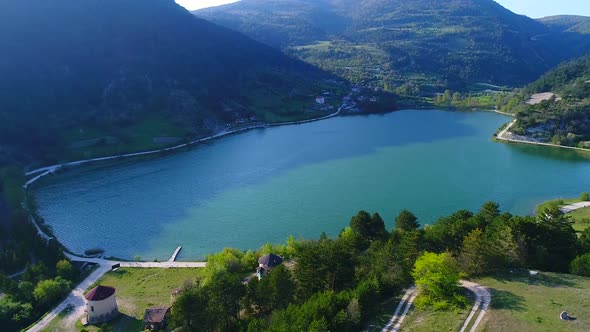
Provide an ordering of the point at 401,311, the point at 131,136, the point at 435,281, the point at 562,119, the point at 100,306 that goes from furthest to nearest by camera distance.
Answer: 1. the point at 131,136
2. the point at 562,119
3. the point at 100,306
4. the point at 401,311
5. the point at 435,281

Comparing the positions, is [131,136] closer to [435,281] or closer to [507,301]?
[435,281]

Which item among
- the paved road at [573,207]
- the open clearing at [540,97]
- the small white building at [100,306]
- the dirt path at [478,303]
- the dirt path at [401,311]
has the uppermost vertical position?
the open clearing at [540,97]

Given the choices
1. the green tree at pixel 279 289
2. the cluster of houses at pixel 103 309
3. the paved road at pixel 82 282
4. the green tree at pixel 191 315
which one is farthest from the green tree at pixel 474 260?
the paved road at pixel 82 282

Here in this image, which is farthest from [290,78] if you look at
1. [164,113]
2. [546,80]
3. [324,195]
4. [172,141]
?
[324,195]

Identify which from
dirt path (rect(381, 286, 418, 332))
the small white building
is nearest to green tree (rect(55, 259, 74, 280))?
the small white building

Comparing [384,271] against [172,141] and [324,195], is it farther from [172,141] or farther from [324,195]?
[172,141]

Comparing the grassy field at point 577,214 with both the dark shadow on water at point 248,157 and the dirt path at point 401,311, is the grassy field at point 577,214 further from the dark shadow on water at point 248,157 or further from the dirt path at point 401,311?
the dark shadow on water at point 248,157

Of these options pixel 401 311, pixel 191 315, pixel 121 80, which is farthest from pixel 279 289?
pixel 121 80
